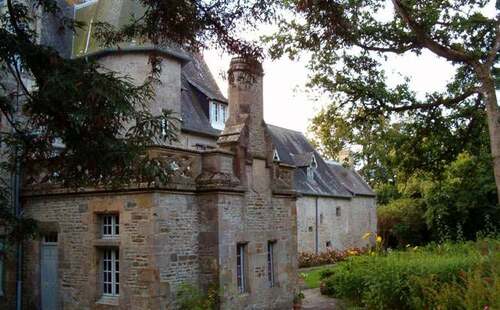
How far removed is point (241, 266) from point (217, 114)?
11541mm

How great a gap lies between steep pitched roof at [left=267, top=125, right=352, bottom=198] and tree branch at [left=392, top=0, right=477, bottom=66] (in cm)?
1813

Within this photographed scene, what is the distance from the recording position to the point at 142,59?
20906 millimetres

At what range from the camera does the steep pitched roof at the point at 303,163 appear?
3450 centimetres

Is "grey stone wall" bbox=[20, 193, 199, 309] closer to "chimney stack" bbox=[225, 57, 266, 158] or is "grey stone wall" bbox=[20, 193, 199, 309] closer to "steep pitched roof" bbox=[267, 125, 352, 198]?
"chimney stack" bbox=[225, 57, 266, 158]

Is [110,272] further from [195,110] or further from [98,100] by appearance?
[195,110]

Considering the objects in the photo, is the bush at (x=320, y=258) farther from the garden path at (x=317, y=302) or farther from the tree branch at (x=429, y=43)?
the tree branch at (x=429, y=43)

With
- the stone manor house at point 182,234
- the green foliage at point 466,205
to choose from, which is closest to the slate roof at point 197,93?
the stone manor house at point 182,234

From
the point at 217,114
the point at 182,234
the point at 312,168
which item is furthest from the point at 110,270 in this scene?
the point at 312,168

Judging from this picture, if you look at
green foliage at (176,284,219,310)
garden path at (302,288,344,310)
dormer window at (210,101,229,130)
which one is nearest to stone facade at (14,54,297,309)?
green foliage at (176,284,219,310)

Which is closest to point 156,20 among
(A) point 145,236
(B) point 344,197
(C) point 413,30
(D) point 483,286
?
(A) point 145,236

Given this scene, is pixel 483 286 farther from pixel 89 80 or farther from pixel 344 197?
pixel 344 197

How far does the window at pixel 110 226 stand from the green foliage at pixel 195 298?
222 centimetres

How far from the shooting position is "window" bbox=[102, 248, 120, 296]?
13773 millimetres

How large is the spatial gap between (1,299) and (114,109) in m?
11.6
